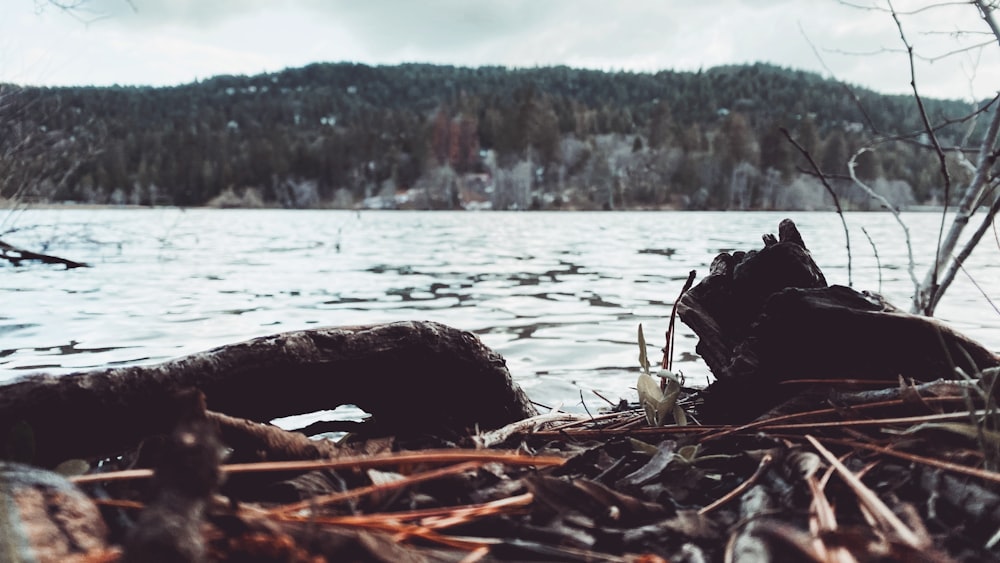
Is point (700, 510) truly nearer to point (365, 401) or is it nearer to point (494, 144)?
point (365, 401)

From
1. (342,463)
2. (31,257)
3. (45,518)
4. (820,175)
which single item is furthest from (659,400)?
(31,257)

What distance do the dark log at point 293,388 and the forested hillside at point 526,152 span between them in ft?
231

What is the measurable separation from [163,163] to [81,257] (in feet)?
313

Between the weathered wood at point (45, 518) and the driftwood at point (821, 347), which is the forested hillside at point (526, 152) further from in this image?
the weathered wood at point (45, 518)

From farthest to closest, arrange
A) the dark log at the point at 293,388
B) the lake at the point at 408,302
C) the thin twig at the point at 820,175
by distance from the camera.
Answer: the lake at the point at 408,302
the thin twig at the point at 820,175
the dark log at the point at 293,388

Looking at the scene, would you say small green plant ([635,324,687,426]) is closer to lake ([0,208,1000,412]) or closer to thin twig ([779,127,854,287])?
lake ([0,208,1000,412])

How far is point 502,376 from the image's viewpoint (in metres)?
2.35

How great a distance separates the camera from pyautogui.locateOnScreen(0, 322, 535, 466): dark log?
164 centimetres

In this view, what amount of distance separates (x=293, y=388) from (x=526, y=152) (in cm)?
9758

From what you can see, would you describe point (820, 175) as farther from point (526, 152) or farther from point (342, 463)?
point (526, 152)

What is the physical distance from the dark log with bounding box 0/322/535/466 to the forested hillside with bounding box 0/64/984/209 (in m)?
70.5

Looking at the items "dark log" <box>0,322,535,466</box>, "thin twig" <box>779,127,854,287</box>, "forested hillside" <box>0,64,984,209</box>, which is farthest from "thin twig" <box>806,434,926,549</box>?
"forested hillside" <box>0,64,984,209</box>

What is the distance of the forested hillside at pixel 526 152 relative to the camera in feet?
260

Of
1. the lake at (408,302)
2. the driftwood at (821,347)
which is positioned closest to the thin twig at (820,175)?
the lake at (408,302)
